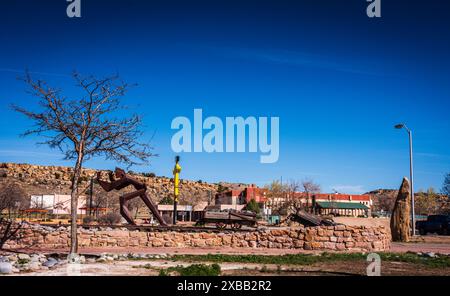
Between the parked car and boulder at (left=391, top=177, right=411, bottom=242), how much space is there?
12.7 meters

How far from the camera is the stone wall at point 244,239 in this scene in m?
20.3

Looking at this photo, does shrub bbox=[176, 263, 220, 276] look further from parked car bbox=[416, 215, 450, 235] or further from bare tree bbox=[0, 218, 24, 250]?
parked car bbox=[416, 215, 450, 235]

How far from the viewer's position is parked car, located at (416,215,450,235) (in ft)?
123

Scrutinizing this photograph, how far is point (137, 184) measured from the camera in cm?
2523

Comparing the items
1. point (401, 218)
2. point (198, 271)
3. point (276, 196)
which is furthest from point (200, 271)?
point (276, 196)

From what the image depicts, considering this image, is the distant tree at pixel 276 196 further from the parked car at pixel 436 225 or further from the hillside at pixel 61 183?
the parked car at pixel 436 225

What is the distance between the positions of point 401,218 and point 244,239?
1042cm

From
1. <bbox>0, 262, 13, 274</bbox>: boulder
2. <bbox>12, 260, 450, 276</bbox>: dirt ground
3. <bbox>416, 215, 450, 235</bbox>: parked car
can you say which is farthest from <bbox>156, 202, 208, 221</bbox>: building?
<bbox>0, 262, 13, 274</bbox>: boulder

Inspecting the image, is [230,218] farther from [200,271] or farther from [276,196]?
[276,196]

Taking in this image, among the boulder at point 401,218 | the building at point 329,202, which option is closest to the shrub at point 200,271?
the boulder at point 401,218

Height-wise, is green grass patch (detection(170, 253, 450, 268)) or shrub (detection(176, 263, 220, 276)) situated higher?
shrub (detection(176, 263, 220, 276))
